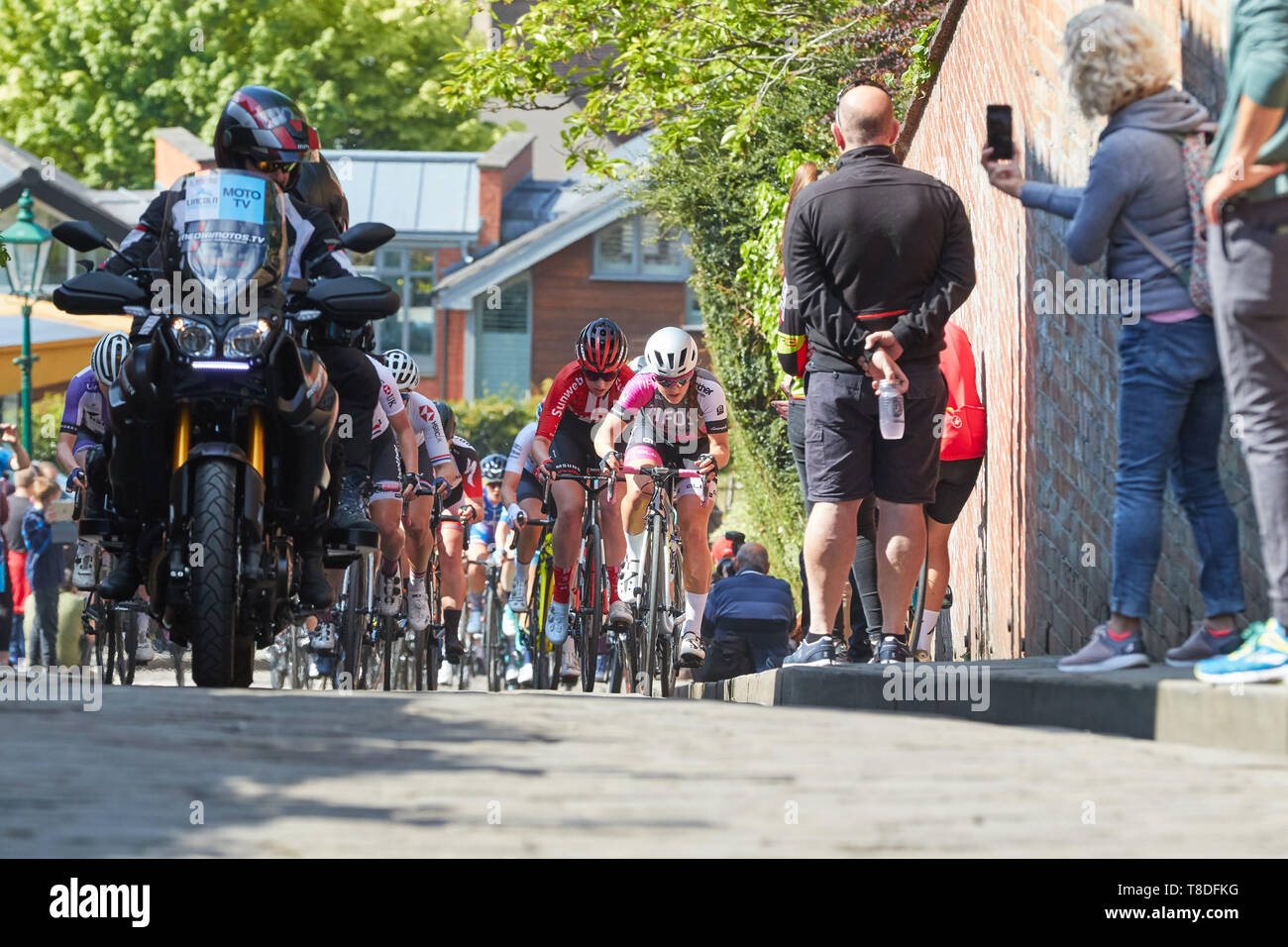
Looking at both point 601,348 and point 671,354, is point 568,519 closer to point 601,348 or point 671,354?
point 601,348

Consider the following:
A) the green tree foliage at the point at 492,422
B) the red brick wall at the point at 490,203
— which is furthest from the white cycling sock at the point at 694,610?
the red brick wall at the point at 490,203

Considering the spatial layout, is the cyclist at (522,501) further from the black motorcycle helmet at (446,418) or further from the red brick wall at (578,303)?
the red brick wall at (578,303)

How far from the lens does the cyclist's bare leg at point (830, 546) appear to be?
8430mm

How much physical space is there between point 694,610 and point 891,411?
14.9 feet

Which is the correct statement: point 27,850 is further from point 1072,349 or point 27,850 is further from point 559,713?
point 1072,349

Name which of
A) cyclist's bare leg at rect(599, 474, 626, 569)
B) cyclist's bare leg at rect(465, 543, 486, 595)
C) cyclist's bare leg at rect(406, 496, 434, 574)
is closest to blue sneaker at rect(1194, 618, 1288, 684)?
cyclist's bare leg at rect(599, 474, 626, 569)

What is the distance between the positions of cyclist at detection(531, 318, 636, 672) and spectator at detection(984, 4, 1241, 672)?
6072 mm

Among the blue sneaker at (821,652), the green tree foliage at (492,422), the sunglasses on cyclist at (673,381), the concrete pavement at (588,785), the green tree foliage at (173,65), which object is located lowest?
the concrete pavement at (588,785)

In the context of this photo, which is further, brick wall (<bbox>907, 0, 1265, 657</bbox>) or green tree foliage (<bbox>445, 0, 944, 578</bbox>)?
green tree foliage (<bbox>445, 0, 944, 578</bbox>)

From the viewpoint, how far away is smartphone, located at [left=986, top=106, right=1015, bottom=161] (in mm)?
7234

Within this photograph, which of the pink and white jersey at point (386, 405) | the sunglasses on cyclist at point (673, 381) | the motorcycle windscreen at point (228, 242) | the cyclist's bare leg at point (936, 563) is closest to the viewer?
the motorcycle windscreen at point (228, 242)

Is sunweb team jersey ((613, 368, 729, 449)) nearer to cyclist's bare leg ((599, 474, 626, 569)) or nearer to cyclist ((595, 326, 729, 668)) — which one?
cyclist ((595, 326, 729, 668))

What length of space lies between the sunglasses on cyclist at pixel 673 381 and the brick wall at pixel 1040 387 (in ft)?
5.38
